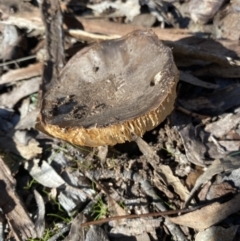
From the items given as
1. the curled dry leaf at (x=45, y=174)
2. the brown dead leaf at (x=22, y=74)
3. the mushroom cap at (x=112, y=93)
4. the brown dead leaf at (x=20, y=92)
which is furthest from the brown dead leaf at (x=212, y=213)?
the brown dead leaf at (x=22, y=74)

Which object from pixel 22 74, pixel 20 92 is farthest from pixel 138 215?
pixel 22 74

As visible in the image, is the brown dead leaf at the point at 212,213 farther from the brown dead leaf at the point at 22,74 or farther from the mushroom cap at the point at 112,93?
the brown dead leaf at the point at 22,74

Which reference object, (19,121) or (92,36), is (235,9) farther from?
(19,121)

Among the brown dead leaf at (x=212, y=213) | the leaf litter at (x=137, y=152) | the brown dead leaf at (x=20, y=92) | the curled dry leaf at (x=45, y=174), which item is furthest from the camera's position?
the brown dead leaf at (x=20, y=92)

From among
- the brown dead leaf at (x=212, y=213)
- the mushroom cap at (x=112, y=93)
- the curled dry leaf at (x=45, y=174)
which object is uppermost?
the mushroom cap at (x=112, y=93)

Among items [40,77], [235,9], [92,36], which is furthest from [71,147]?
[235,9]

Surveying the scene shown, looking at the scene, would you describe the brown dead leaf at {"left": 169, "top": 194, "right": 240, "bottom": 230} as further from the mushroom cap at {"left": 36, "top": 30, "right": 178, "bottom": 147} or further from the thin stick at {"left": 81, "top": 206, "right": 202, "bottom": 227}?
the mushroom cap at {"left": 36, "top": 30, "right": 178, "bottom": 147}
